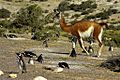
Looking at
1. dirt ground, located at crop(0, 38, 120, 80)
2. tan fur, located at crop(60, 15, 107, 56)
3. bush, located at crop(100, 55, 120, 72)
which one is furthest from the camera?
tan fur, located at crop(60, 15, 107, 56)

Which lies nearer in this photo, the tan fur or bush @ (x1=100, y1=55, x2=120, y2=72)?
bush @ (x1=100, y1=55, x2=120, y2=72)

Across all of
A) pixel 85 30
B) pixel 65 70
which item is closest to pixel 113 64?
pixel 65 70

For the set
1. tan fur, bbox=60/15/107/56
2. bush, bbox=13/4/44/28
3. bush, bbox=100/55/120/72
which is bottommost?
bush, bbox=13/4/44/28

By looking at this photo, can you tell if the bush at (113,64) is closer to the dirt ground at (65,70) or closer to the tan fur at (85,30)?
the dirt ground at (65,70)

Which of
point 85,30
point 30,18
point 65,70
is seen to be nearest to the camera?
point 65,70

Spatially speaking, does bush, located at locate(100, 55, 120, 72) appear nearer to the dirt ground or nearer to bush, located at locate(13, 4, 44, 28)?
the dirt ground

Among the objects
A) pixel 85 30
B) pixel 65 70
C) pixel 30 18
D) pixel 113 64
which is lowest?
pixel 30 18

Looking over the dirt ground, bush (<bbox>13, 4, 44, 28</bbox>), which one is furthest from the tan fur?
bush (<bbox>13, 4, 44, 28</bbox>)

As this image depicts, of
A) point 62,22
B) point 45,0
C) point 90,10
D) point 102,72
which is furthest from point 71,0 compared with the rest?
point 102,72

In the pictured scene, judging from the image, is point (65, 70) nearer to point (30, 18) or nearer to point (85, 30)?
point (85, 30)

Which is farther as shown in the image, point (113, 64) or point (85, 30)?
point (85, 30)

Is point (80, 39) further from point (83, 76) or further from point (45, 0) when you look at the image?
point (45, 0)

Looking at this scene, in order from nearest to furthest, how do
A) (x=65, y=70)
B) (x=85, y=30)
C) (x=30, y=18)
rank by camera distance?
(x=65, y=70)
(x=85, y=30)
(x=30, y=18)

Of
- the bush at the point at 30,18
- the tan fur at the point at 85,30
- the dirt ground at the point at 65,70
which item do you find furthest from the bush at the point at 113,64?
the bush at the point at 30,18
